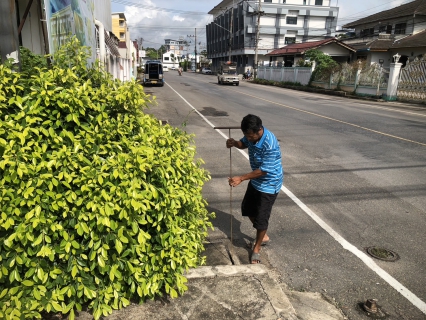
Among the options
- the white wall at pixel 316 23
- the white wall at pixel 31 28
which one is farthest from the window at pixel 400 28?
the white wall at pixel 31 28

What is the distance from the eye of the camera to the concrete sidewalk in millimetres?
2549

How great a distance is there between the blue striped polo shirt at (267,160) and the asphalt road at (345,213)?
23.1 inches

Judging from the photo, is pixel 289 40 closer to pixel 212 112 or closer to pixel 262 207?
pixel 212 112

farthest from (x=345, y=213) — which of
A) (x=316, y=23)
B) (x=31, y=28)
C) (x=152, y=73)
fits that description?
(x=316, y=23)

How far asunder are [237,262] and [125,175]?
75.6 inches

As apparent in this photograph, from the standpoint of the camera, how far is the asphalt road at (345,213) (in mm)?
3500

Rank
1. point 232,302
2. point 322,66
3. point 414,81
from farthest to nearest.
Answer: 1. point 322,66
2. point 414,81
3. point 232,302

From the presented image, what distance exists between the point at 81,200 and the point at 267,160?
2.10 meters

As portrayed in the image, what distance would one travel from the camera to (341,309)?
3145mm

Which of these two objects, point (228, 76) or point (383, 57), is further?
point (228, 76)

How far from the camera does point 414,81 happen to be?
2100 cm

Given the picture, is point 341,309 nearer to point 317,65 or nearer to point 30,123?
point 30,123

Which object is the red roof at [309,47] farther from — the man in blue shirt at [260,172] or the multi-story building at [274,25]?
the man in blue shirt at [260,172]

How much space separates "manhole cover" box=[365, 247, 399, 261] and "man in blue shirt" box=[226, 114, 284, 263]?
1305 mm
